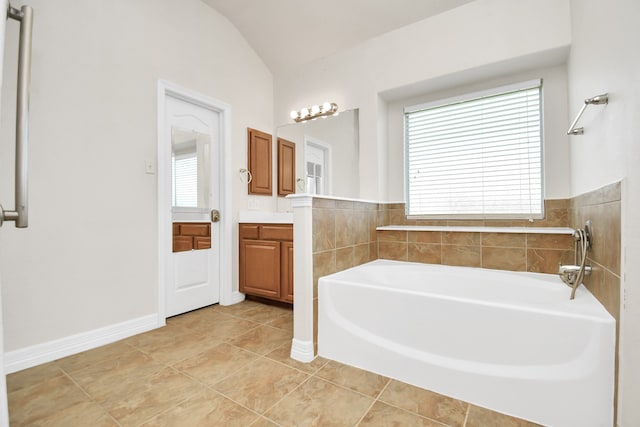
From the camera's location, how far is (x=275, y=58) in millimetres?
3279

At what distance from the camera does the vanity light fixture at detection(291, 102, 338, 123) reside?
300cm

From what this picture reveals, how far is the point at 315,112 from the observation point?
311 cm

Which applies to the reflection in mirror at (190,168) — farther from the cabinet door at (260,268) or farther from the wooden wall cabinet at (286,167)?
the wooden wall cabinet at (286,167)

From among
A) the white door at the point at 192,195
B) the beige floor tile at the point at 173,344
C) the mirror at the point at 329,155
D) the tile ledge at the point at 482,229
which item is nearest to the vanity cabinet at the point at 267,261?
the white door at the point at 192,195

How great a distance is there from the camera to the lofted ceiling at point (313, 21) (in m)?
2.49

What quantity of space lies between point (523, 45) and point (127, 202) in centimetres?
299

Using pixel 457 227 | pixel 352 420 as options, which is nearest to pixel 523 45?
pixel 457 227

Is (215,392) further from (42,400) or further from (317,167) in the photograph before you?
(317,167)

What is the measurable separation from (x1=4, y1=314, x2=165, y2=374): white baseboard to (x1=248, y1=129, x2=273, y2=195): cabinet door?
1516mm

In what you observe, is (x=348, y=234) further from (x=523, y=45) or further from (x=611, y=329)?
(x=523, y=45)

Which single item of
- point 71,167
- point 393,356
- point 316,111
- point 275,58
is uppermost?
point 275,58

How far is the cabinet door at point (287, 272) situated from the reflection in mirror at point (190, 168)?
Result: 84 centimetres

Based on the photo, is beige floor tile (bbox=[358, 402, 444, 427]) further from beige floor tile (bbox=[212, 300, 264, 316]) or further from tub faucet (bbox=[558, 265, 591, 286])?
beige floor tile (bbox=[212, 300, 264, 316])

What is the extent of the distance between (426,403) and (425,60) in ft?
7.92
